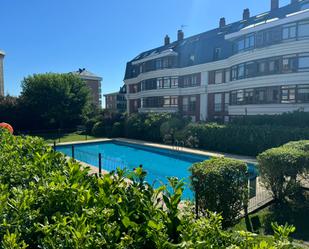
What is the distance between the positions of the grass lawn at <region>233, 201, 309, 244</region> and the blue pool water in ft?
25.6

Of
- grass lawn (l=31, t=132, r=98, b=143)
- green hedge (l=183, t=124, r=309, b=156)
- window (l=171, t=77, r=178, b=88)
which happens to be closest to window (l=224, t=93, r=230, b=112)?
window (l=171, t=77, r=178, b=88)

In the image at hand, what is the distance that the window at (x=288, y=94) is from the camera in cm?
2503

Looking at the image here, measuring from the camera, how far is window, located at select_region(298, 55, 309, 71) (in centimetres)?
2411

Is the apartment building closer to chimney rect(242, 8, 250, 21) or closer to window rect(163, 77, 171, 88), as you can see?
chimney rect(242, 8, 250, 21)

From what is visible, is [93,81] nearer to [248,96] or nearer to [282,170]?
[248,96]

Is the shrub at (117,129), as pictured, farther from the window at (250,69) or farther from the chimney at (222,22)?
the chimney at (222,22)

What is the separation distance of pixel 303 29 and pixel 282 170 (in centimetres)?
2012

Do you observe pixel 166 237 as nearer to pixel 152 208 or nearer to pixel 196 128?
pixel 152 208

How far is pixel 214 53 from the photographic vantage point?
35219mm

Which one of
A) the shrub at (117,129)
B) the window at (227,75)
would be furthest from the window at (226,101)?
the shrub at (117,129)

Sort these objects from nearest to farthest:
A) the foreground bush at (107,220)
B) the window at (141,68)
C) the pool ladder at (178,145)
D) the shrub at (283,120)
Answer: the foreground bush at (107,220) → the shrub at (283,120) → the pool ladder at (178,145) → the window at (141,68)

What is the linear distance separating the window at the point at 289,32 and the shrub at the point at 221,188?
848 inches

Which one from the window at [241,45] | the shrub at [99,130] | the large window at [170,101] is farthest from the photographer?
the large window at [170,101]

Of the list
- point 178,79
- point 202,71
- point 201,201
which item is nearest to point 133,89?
point 178,79
